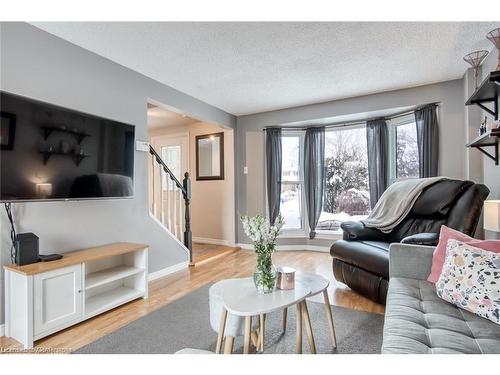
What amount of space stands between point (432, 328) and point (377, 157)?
10.4 feet

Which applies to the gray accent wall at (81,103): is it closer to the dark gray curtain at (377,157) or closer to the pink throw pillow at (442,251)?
the pink throw pillow at (442,251)

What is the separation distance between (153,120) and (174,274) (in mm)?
3057

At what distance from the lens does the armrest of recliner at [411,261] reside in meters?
1.82

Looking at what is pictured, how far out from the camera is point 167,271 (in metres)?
3.35

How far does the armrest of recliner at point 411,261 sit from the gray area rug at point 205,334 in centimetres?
47

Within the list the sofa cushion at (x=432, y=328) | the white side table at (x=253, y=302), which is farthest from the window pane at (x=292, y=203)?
the sofa cushion at (x=432, y=328)

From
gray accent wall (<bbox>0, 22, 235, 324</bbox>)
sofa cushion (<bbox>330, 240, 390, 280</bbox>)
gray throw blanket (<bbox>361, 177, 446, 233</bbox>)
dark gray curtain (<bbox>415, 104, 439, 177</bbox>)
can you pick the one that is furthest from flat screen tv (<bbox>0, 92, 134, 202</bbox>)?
dark gray curtain (<bbox>415, 104, 439, 177</bbox>)

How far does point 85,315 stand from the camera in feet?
6.94

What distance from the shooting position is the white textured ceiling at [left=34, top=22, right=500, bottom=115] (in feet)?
7.20

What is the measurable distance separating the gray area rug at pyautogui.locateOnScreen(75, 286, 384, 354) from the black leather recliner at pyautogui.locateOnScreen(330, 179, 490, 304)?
1.10 ft

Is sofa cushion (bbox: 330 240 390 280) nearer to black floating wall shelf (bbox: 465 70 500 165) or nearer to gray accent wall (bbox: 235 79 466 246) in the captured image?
black floating wall shelf (bbox: 465 70 500 165)

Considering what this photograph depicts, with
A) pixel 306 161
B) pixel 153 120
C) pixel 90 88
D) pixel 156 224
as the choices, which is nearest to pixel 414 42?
pixel 306 161

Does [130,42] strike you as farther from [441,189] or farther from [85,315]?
[441,189]

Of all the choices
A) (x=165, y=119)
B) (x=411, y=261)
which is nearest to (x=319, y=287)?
(x=411, y=261)
